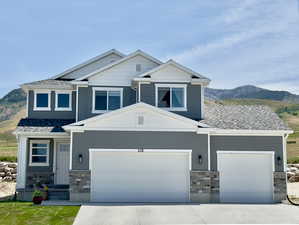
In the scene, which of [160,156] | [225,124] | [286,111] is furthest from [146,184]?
[286,111]

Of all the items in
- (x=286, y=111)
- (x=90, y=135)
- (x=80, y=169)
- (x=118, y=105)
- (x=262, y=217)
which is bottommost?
(x=262, y=217)

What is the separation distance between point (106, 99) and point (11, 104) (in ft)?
504

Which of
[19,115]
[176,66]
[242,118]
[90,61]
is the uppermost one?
[19,115]

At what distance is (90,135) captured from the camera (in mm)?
17734

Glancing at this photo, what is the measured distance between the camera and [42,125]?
2080cm

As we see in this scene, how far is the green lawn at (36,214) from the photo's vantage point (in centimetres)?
1284

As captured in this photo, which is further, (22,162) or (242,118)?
(242,118)

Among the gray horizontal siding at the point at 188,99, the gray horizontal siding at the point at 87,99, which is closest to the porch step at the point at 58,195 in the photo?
the gray horizontal siding at the point at 87,99

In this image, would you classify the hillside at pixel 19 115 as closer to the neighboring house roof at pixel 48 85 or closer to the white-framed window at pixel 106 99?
the neighboring house roof at pixel 48 85

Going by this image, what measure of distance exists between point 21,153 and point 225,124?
10.9 m

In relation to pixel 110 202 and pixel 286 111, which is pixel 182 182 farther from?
pixel 286 111

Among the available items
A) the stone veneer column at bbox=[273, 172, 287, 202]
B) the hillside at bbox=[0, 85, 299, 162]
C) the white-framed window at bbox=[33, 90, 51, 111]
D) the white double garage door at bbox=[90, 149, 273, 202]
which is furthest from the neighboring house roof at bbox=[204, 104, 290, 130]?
the hillside at bbox=[0, 85, 299, 162]

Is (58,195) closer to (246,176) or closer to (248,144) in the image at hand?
(246,176)

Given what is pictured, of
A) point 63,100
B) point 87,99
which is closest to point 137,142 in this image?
point 87,99
